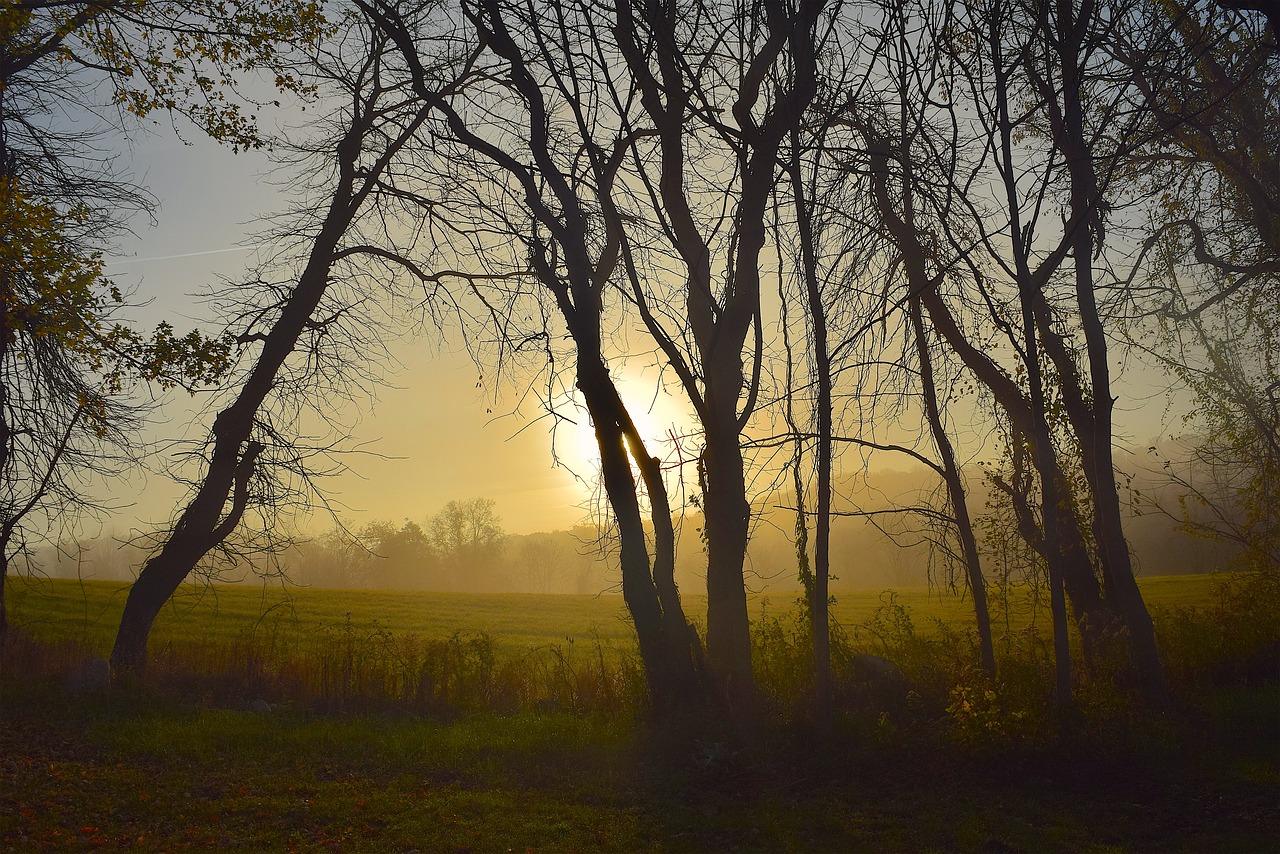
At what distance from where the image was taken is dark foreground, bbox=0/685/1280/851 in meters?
5.89

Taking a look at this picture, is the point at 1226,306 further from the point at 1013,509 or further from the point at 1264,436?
the point at 1013,509

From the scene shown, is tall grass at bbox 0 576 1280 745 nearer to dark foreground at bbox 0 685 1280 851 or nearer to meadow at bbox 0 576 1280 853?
meadow at bbox 0 576 1280 853

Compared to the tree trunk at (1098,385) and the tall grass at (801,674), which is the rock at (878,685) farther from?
the tree trunk at (1098,385)

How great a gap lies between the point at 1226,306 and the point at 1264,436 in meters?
2.54

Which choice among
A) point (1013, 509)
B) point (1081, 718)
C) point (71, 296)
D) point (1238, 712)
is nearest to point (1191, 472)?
point (1013, 509)

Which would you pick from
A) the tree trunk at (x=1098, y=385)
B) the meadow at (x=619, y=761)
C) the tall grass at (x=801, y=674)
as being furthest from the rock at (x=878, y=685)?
the tree trunk at (x=1098, y=385)

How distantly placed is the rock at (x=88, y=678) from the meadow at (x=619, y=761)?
0.61 ft

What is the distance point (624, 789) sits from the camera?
725 centimetres

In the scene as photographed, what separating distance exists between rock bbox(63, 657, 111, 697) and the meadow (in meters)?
0.19

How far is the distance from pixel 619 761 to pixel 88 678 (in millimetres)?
8014

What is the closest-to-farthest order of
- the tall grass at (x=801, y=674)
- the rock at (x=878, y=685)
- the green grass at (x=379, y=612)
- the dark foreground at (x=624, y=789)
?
the dark foreground at (x=624, y=789) → the tall grass at (x=801, y=674) → the rock at (x=878, y=685) → the green grass at (x=379, y=612)

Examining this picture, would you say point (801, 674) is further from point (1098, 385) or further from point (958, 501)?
point (1098, 385)

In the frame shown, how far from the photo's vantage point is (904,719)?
859 centimetres

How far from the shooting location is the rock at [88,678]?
1102 centimetres
